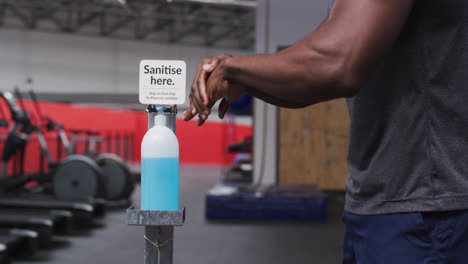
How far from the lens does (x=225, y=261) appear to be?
272 centimetres

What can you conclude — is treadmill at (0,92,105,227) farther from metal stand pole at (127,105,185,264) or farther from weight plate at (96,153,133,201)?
metal stand pole at (127,105,185,264)

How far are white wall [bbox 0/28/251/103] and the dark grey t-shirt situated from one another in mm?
11986

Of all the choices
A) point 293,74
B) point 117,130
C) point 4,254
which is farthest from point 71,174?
point 117,130

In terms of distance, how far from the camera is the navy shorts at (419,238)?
0.54m

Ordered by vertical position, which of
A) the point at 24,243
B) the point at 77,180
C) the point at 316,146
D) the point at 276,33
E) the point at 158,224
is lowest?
the point at 24,243

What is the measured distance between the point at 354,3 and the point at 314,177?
5302 millimetres

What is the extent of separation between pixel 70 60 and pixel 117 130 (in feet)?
19.4

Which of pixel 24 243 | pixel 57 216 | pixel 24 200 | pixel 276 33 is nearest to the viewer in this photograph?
pixel 24 243

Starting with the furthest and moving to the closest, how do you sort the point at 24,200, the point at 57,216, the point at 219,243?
the point at 24,200, the point at 57,216, the point at 219,243

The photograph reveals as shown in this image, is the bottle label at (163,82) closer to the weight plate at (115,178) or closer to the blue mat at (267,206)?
the blue mat at (267,206)

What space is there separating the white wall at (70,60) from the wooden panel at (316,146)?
24.8ft

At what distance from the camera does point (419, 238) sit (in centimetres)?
55

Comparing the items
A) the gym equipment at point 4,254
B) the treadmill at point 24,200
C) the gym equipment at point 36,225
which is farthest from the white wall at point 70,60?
the gym equipment at point 4,254

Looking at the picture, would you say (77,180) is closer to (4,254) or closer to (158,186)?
(4,254)
